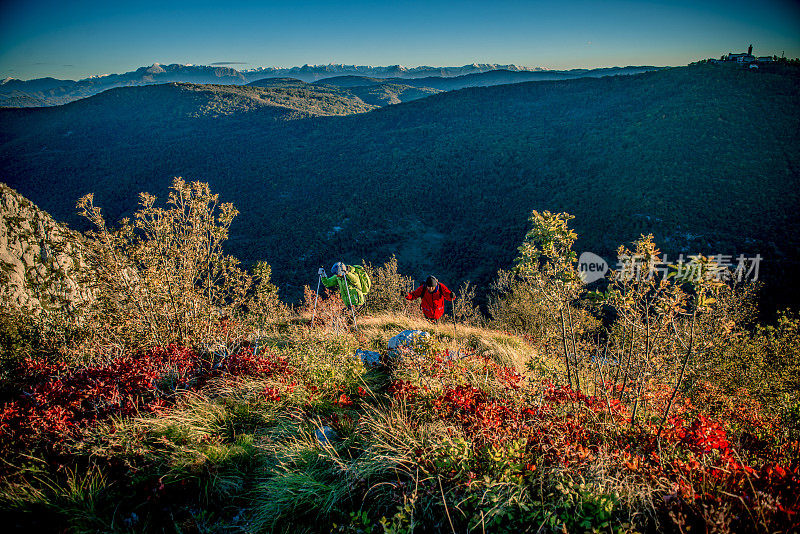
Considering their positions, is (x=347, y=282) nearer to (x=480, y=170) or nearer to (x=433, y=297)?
(x=433, y=297)

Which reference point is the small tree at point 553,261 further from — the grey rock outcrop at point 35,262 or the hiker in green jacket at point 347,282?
the grey rock outcrop at point 35,262

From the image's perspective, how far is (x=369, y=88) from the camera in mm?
152250

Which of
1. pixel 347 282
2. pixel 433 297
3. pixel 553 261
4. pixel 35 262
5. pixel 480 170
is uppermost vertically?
pixel 480 170

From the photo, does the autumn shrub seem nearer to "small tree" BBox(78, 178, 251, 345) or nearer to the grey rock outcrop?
"small tree" BBox(78, 178, 251, 345)

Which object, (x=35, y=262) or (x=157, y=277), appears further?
(x=35, y=262)

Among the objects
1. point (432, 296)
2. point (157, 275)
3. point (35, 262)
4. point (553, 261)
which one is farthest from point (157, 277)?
point (553, 261)

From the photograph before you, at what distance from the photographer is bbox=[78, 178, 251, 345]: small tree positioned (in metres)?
4.76

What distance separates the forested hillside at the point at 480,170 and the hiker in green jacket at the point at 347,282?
2090 centimetres

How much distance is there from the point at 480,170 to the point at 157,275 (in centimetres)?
4740

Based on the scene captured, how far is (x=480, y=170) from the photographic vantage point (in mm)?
47469

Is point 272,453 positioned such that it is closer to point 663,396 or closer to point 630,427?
point 630,427

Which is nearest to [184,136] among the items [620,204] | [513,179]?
[513,179]

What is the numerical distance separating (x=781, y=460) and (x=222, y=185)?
200 feet

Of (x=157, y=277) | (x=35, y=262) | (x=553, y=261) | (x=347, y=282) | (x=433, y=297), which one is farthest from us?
(x=347, y=282)
